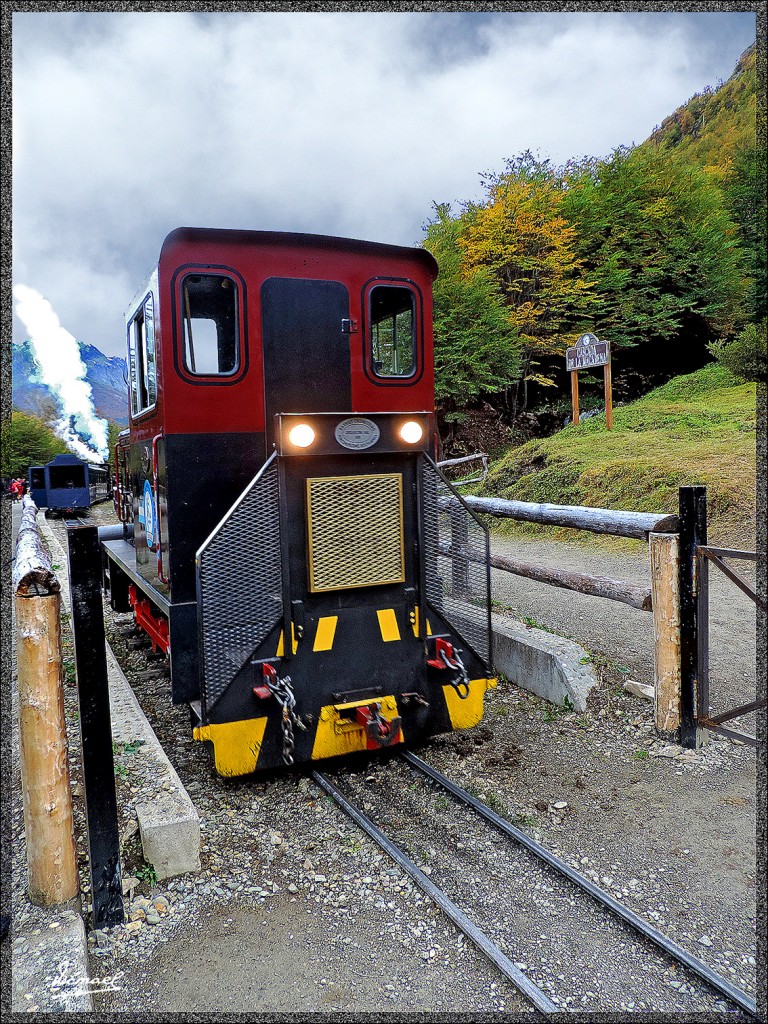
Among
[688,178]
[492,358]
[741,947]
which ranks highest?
[688,178]

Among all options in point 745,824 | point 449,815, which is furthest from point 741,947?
point 449,815

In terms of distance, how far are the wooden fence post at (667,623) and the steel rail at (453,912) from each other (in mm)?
2191

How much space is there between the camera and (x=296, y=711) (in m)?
4.15

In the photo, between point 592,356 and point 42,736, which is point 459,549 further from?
point 592,356

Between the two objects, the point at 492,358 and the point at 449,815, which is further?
the point at 492,358

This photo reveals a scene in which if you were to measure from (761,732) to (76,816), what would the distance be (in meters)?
4.34

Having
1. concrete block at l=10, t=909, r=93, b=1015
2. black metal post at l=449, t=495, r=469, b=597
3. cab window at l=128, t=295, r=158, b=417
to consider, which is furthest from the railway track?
cab window at l=128, t=295, r=158, b=417

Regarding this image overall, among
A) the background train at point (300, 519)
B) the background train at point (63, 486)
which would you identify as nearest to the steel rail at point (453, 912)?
the background train at point (300, 519)

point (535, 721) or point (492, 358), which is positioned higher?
point (492, 358)

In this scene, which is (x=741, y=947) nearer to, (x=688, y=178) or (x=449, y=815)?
(x=449, y=815)

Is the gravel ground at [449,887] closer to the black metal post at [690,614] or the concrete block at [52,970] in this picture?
the concrete block at [52,970]

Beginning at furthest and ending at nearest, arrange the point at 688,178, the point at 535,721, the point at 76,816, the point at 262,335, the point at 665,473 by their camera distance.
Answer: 1. the point at 688,178
2. the point at 665,473
3. the point at 535,721
4. the point at 262,335
5. the point at 76,816

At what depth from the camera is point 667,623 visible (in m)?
4.63

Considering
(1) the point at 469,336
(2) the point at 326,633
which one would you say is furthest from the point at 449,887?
(1) the point at 469,336
